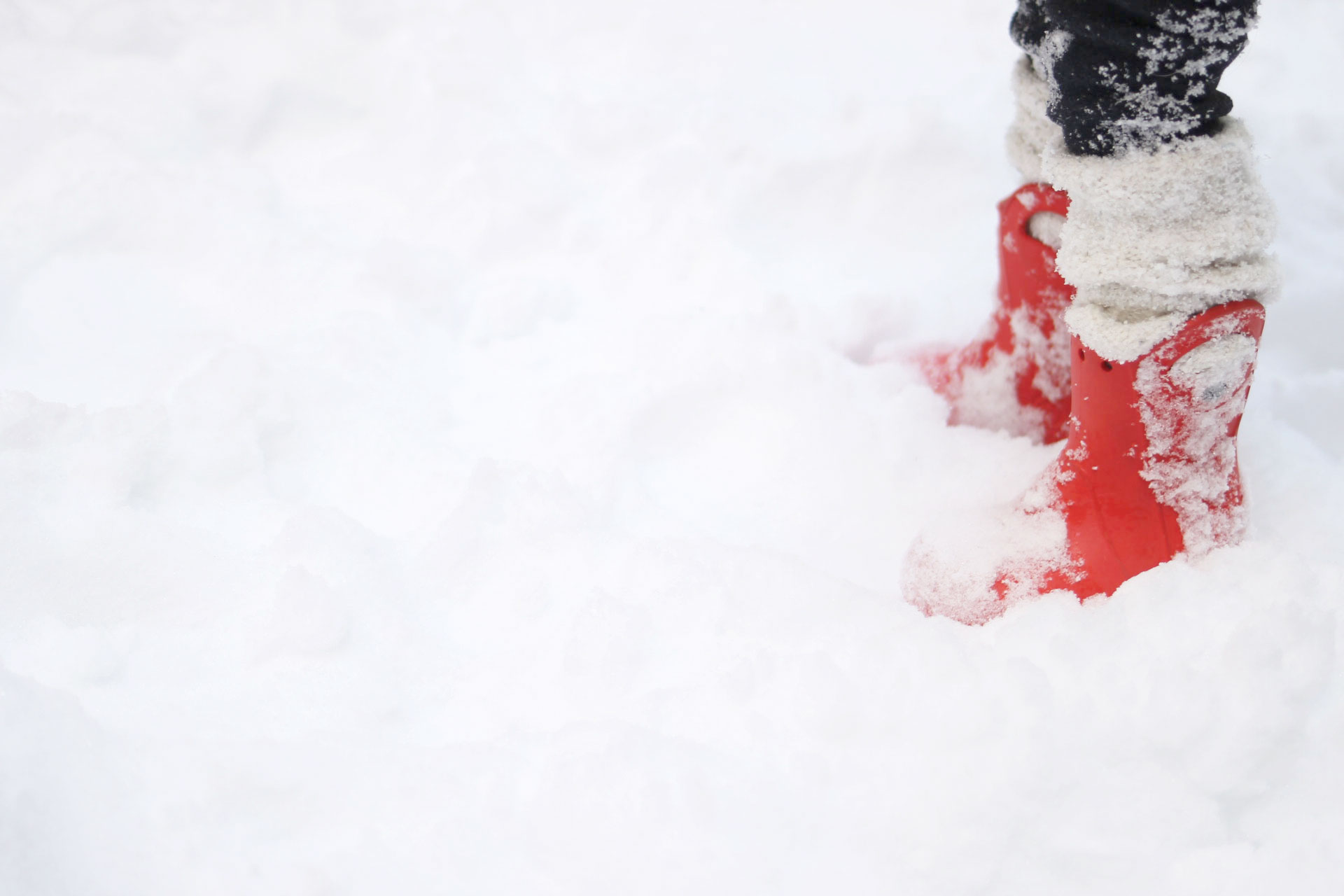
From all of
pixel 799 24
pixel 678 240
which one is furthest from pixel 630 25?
pixel 678 240

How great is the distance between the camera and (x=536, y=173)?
1.49 m

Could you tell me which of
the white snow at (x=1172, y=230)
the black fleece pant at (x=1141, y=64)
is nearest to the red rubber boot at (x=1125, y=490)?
the white snow at (x=1172, y=230)

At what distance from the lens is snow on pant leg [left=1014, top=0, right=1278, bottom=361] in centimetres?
73

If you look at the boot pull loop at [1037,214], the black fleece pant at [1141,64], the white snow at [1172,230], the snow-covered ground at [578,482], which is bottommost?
the snow-covered ground at [578,482]

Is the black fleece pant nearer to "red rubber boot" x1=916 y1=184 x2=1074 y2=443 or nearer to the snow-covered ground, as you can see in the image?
"red rubber boot" x1=916 y1=184 x2=1074 y2=443

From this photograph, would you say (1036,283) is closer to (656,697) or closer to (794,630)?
(794,630)

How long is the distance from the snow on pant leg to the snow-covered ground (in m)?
0.23

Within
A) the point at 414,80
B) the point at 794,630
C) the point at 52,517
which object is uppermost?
the point at 414,80

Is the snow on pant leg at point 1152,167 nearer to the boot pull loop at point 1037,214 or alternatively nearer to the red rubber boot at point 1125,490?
the red rubber boot at point 1125,490

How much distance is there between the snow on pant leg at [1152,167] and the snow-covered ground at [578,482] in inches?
9.0

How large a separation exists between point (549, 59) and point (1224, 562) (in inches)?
51.1

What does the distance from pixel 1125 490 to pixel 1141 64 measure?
0.34 metres

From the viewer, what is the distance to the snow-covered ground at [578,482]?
28.6 inches

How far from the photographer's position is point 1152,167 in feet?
2.50
